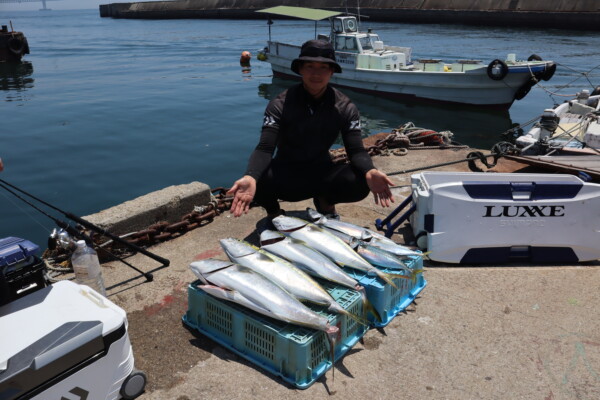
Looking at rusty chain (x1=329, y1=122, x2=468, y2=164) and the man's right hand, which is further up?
the man's right hand

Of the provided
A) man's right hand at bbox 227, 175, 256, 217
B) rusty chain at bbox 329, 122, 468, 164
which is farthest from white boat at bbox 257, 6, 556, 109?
man's right hand at bbox 227, 175, 256, 217

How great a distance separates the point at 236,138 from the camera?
15.4 metres

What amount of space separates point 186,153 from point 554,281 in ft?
36.9

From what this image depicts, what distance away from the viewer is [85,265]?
3.45m

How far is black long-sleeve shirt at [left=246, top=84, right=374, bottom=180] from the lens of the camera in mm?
4316

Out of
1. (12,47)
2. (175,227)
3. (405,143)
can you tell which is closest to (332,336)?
(175,227)

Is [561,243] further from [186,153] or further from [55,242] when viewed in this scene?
[186,153]

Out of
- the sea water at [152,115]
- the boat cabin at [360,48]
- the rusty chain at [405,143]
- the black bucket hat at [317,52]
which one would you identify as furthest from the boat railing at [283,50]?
the black bucket hat at [317,52]

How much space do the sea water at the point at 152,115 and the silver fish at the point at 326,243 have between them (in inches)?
244

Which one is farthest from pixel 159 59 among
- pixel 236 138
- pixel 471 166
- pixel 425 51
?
pixel 471 166

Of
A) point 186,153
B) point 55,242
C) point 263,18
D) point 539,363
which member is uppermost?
point 263,18

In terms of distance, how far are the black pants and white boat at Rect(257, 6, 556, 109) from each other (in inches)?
621

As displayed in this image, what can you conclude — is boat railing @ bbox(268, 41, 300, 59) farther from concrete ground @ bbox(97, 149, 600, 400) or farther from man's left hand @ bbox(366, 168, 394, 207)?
concrete ground @ bbox(97, 149, 600, 400)

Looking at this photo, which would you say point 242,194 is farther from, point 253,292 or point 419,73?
point 419,73
